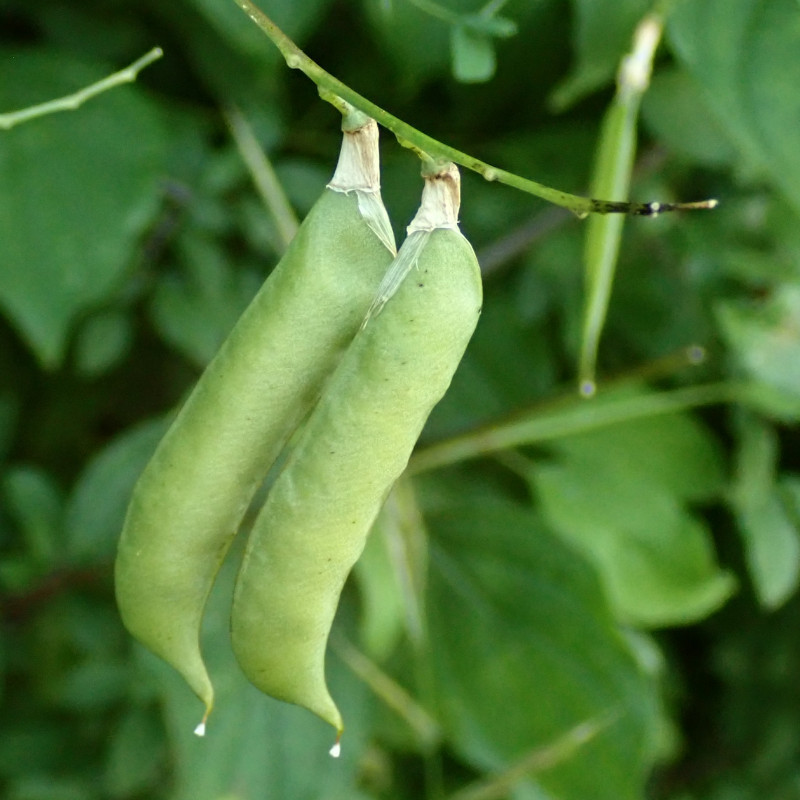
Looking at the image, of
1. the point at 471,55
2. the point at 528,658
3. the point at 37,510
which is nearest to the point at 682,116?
the point at 471,55

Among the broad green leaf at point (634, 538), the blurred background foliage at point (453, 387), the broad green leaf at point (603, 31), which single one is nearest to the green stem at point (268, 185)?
the blurred background foliage at point (453, 387)

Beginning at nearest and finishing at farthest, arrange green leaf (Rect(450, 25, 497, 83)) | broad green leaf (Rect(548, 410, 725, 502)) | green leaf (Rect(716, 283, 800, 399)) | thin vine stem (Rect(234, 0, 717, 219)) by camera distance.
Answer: thin vine stem (Rect(234, 0, 717, 219)) → green leaf (Rect(450, 25, 497, 83)) → green leaf (Rect(716, 283, 800, 399)) → broad green leaf (Rect(548, 410, 725, 502))

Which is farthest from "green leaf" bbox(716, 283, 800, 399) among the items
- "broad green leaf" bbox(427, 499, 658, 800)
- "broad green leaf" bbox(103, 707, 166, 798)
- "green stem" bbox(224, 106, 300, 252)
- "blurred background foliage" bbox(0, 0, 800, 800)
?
"broad green leaf" bbox(103, 707, 166, 798)

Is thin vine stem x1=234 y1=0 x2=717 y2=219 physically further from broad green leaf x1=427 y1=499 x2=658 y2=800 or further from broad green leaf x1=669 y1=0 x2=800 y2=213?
broad green leaf x1=427 y1=499 x2=658 y2=800

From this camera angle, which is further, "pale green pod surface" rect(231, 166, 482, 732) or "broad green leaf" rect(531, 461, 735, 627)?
"broad green leaf" rect(531, 461, 735, 627)

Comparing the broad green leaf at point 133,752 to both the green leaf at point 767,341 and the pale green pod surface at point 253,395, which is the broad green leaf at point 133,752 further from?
the green leaf at point 767,341

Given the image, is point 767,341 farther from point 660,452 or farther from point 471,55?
point 471,55

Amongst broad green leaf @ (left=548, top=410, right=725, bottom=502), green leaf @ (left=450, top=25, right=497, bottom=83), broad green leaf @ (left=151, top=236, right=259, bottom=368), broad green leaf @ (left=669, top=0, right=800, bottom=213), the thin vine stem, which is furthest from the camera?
broad green leaf @ (left=548, top=410, right=725, bottom=502)
